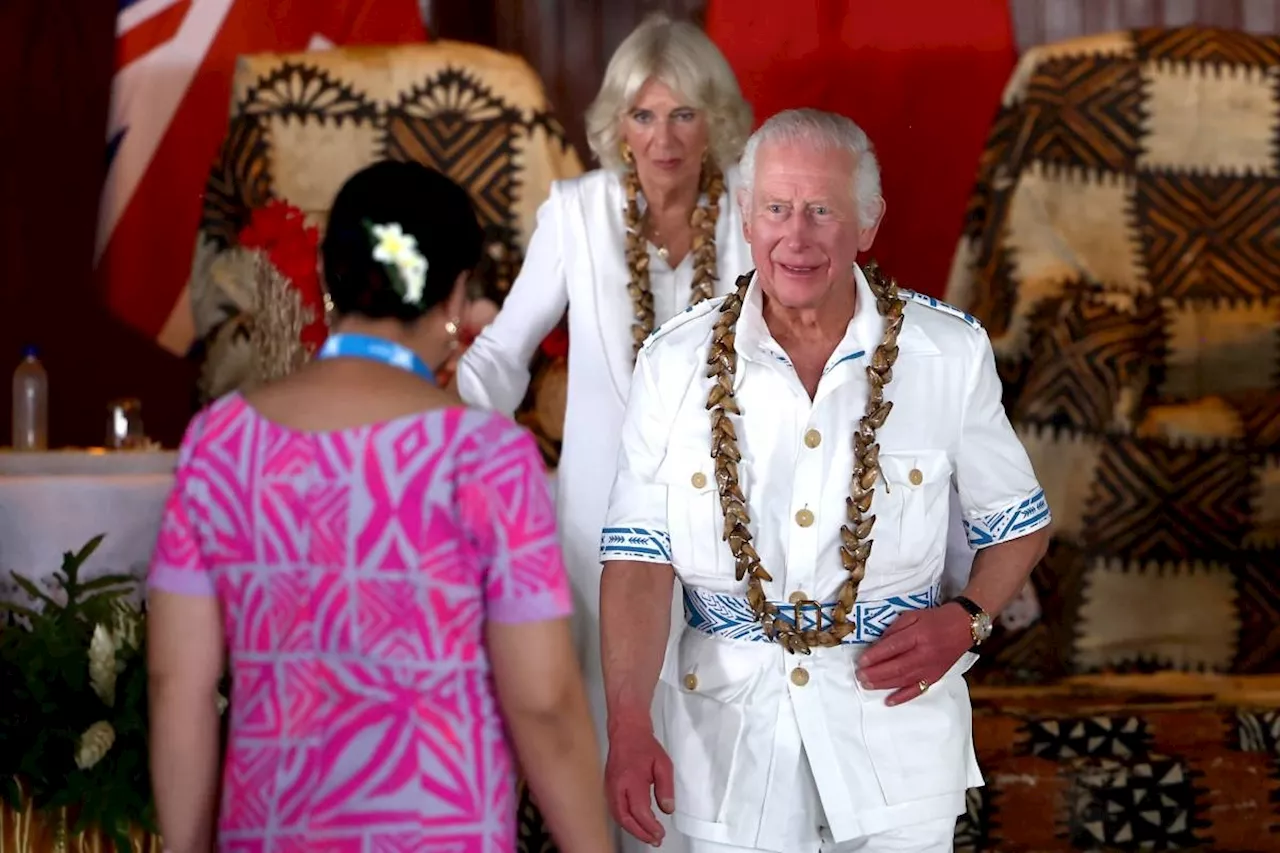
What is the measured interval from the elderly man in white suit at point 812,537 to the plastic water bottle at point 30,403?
8.94 feet

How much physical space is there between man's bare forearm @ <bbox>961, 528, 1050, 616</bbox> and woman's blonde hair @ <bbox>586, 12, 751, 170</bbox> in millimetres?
1095

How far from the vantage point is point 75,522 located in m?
3.35

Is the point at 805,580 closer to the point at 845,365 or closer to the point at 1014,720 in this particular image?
the point at 845,365

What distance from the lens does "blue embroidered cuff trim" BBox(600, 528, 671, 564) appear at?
7.38 feet

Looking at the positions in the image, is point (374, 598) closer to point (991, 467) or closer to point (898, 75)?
point (991, 467)

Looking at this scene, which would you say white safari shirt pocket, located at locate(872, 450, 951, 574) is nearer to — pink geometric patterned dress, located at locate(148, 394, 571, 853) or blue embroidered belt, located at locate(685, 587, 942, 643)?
blue embroidered belt, located at locate(685, 587, 942, 643)

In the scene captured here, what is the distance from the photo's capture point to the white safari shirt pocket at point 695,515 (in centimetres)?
223

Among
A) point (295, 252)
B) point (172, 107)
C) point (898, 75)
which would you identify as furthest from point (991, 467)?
point (172, 107)

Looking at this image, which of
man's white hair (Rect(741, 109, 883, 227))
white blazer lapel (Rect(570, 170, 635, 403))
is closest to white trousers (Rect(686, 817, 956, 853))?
man's white hair (Rect(741, 109, 883, 227))

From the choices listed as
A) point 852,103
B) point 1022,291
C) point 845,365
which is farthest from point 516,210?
point 845,365

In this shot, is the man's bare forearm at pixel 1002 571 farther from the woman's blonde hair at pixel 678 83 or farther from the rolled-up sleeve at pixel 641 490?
the woman's blonde hair at pixel 678 83

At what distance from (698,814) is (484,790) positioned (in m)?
0.60

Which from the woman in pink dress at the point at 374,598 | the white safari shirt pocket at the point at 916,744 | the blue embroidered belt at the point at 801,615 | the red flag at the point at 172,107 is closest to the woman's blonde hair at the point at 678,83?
the blue embroidered belt at the point at 801,615

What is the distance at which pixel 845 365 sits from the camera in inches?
88.5
